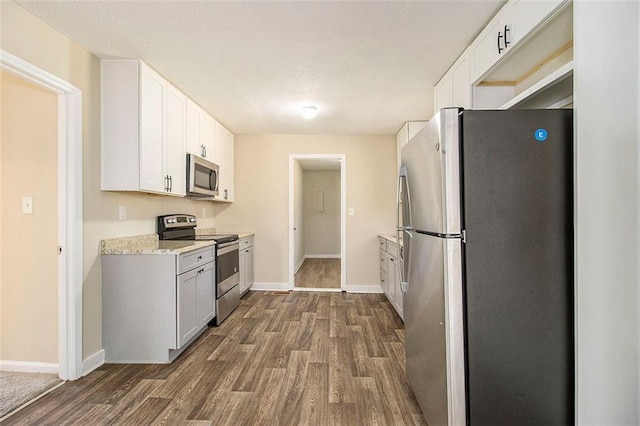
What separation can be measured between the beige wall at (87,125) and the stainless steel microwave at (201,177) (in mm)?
618

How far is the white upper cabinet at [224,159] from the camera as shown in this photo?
4191 millimetres

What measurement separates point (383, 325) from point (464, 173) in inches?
92.9

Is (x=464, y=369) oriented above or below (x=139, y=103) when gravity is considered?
below

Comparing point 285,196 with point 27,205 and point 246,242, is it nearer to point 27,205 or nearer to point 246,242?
point 246,242

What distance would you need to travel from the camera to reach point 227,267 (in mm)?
3592

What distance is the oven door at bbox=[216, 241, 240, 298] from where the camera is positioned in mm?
3357

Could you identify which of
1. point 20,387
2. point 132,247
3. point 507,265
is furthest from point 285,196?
point 507,265

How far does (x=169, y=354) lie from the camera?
255cm

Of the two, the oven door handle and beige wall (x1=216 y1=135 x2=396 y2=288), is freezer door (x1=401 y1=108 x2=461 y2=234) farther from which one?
beige wall (x1=216 y1=135 x2=396 y2=288)

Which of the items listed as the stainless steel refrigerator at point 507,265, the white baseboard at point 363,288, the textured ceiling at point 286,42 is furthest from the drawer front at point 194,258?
the white baseboard at point 363,288

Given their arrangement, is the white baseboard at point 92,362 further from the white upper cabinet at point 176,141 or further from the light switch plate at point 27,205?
the white upper cabinet at point 176,141

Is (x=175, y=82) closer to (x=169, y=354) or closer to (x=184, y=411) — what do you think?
(x=169, y=354)

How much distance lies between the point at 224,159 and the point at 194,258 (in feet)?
6.48

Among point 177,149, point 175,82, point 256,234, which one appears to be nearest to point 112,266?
point 177,149
